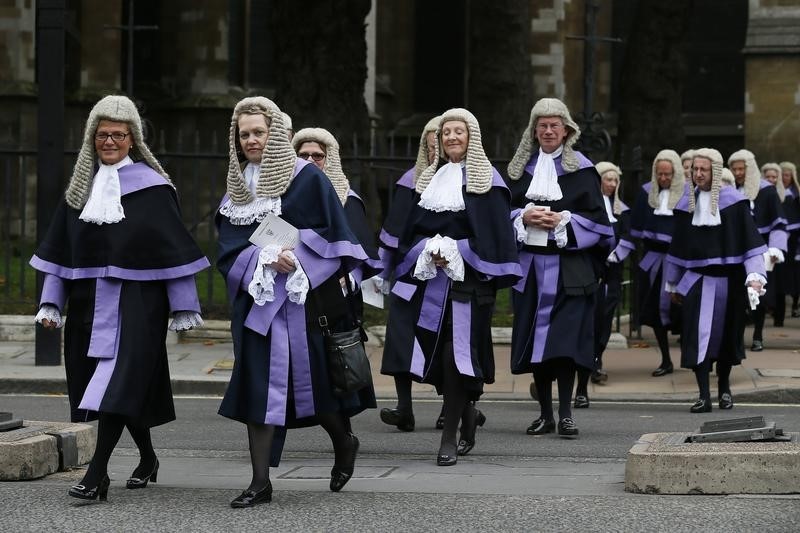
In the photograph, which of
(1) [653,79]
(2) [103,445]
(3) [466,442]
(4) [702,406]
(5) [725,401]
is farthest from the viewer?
(1) [653,79]

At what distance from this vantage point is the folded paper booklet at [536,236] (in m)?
11.2

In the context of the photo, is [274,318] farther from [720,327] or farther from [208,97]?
[208,97]

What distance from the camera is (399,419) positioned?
448 inches

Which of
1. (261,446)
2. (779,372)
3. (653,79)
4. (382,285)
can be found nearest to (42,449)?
(261,446)

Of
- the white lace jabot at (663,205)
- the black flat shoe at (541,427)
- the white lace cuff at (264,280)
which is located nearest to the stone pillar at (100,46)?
the white lace jabot at (663,205)

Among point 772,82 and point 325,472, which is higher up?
point 772,82

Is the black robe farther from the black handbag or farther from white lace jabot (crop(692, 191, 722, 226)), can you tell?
white lace jabot (crop(692, 191, 722, 226))

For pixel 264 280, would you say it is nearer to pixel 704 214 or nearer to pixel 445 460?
pixel 445 460

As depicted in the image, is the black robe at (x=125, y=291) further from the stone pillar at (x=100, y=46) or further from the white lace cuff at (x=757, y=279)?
the stone pillar at (x=100, y=46)

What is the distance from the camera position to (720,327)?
495 inches

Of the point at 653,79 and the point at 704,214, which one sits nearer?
the point at 704,214

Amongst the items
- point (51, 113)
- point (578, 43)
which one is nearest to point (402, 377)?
Result: point (51, 113)

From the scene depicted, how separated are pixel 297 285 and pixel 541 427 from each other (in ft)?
11.6

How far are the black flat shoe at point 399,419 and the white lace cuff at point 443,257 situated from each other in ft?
5.63
